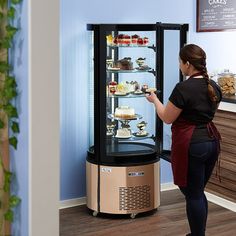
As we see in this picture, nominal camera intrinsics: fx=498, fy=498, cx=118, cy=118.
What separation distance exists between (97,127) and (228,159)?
1187 mm

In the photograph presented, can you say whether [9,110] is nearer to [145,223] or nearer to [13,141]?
[13,141]

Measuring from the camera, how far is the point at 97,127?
3.95 metres

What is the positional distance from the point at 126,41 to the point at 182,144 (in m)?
1.16

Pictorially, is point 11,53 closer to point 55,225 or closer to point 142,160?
point 55,225

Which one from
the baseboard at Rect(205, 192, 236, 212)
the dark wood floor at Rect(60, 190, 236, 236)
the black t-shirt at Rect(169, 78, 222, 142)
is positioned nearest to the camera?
the black t-shirt at Rect(169, 78, 222, 142)

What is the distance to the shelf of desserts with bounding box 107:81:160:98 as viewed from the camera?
4.00 meters

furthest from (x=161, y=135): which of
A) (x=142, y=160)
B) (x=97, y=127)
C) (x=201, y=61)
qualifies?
(x=201, y=61)

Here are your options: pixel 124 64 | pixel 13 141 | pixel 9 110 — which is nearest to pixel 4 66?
pixel 9 110

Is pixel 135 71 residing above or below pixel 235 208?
above

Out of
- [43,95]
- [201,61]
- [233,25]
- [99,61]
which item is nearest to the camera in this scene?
[43,95]

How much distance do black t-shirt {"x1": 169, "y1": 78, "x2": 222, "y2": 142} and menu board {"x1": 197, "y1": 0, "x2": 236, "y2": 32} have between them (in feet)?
A: 5.56

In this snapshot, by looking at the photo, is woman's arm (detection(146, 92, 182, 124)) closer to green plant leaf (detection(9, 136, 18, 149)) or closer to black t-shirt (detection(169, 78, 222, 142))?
black t-shirt (detection(169, 78, 222, 142))

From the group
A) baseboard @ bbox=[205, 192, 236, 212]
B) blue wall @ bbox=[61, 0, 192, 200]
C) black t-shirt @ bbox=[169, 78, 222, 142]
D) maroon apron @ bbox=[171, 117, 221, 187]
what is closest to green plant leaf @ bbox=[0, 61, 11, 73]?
black t-shirt @ bbox=[169, 78, 222, 142]

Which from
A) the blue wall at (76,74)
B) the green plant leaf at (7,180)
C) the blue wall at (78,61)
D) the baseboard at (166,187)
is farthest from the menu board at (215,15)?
the green plant leaf at (7,180)
